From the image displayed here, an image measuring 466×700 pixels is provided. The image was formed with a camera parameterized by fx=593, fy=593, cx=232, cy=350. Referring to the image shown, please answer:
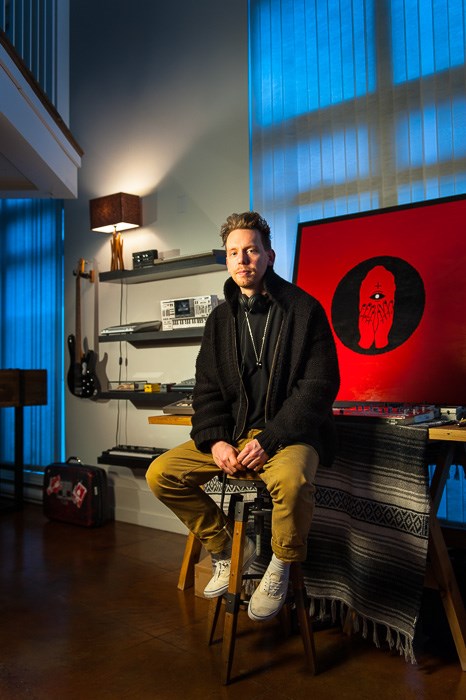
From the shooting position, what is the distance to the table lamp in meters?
3.74

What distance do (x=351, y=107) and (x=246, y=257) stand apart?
50.5 inches

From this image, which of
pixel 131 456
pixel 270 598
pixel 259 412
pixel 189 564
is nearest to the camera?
pixel 270 598

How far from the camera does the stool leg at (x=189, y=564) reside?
8.68 ft

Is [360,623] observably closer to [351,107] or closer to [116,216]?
[351,107]

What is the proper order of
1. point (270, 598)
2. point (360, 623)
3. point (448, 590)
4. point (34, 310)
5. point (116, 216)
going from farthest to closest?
1. point (34, 310)
2. point (116, 216)
3. point (360, 623)
4. point (448, 590)
5. point (270, 598)

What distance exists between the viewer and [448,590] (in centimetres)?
191

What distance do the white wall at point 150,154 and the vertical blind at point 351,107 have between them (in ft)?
0.74

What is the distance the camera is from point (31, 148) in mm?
2783

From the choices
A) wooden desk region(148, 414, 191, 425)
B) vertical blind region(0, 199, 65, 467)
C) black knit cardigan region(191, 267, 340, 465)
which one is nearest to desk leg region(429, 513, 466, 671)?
black knit cardigan region(191, 267, 340, 465)

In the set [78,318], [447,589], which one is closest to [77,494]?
[78,318]

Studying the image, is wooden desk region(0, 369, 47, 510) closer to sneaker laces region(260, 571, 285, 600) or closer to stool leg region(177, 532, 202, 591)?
stool leg region(177, 532, 202, 591)

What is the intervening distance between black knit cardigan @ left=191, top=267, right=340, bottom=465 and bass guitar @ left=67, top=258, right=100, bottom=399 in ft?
6.60

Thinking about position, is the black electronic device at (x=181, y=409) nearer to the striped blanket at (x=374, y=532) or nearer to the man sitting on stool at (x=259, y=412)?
the man sitting on stool at (x=259, y=412)

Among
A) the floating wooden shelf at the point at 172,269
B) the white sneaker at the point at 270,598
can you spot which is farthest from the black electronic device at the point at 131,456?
the white sneaker at the point at 270,598
